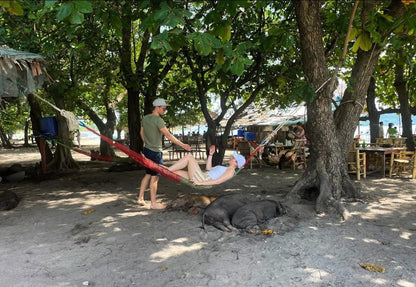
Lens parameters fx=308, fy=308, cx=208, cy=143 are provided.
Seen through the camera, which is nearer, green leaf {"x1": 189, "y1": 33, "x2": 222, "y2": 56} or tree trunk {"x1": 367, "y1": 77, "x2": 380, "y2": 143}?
green leaf {"x1": 189, "y1": 33, "x2": 222, "y2": 56}

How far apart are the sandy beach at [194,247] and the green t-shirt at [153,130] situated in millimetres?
929

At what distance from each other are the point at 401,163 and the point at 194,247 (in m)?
5.72

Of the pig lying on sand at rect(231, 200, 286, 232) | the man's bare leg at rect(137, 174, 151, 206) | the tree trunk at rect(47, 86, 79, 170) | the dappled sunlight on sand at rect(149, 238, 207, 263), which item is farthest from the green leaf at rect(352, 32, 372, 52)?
the tree trunk at rect(47, 86, 79, 170)

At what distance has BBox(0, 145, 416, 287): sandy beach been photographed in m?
2.43

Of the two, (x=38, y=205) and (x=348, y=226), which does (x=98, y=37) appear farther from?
(x=348, y=226)

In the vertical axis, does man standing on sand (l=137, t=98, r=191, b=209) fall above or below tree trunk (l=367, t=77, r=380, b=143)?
below

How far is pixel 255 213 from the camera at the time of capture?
3.61m

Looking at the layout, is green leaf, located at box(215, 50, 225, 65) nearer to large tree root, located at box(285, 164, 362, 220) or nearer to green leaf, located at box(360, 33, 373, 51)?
green leaf, located at box(360, 33, 373, 51)

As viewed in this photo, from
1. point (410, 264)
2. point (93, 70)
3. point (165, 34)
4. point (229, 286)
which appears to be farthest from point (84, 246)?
point (93, 70)

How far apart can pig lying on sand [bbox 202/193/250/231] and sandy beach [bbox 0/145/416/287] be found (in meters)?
0.13

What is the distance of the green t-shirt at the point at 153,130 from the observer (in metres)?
4.31

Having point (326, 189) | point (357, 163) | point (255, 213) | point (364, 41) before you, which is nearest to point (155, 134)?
point (255, 213)

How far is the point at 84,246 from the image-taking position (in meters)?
3.09

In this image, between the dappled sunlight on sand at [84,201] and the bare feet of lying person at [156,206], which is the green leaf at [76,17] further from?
the dappled sunlight on sand at [84,201]
